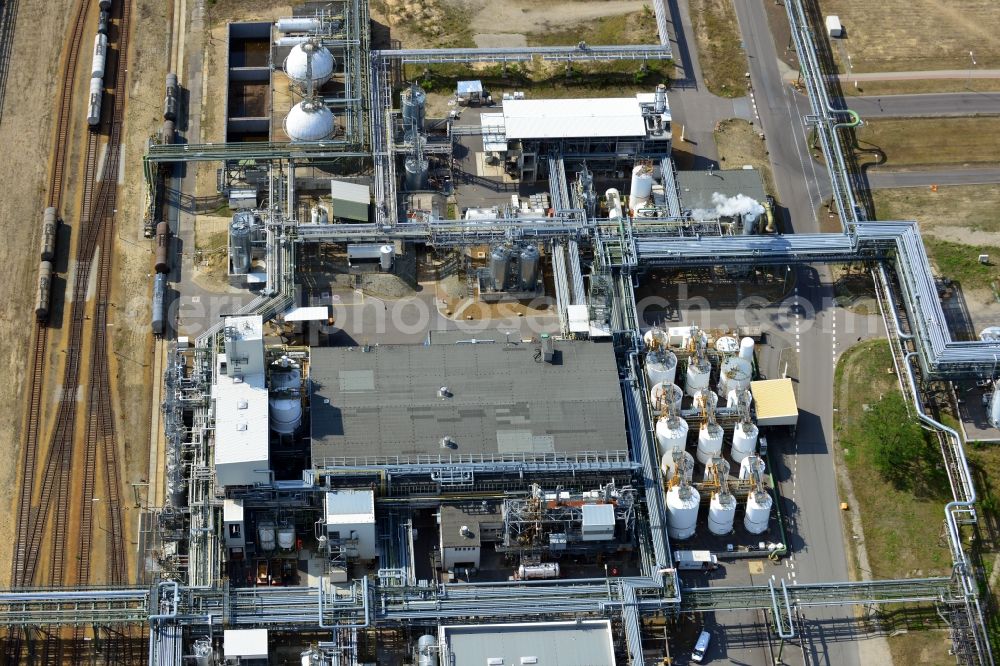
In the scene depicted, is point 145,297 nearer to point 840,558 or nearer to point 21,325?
point 21,325

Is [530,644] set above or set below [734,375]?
below

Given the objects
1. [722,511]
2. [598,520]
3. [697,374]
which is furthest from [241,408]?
[722,511]

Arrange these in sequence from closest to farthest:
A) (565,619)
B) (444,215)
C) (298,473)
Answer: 1. (565,619)
2. (298,473)
3. (444,215)

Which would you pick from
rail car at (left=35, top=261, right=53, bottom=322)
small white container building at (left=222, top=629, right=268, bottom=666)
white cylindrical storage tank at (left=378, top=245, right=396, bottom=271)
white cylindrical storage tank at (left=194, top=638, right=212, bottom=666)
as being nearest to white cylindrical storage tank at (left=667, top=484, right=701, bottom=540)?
small white container building at (left=222, top=629, right=268, bottom=666)

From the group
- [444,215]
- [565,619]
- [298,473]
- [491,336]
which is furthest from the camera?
[444,215]

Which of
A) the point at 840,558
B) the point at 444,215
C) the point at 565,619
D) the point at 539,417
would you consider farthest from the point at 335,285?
the point at 840,558

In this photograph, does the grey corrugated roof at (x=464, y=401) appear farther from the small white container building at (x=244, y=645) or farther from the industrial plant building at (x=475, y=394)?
the small white container building at (x=244, y=645)

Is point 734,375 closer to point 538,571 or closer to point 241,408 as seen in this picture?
point 538,571
